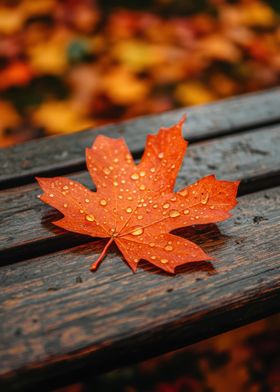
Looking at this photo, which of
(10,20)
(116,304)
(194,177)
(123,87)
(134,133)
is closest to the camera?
(116,304)

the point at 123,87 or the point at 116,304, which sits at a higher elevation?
the point at 123,87

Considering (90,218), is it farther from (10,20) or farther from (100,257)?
(10,20)

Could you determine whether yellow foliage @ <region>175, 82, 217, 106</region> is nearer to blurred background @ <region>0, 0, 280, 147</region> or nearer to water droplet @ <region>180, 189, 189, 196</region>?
blurred background @ <region>0, 0, 280, 147</region>

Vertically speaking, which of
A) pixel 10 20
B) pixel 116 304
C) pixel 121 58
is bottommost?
pixel 116 304

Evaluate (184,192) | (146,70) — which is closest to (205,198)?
(184,192)

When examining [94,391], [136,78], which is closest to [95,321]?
[94,391]

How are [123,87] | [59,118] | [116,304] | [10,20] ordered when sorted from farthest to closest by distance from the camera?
[10,20] → [123,87] → [59,118] → [116,304]

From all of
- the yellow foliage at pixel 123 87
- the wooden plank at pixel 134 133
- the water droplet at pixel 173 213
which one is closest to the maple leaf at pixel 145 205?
the water droplet at pixel 173 213
